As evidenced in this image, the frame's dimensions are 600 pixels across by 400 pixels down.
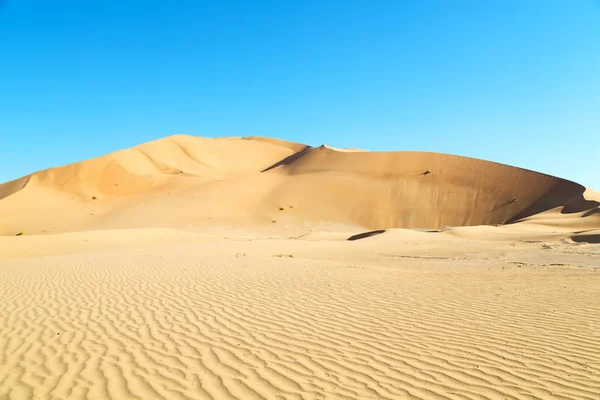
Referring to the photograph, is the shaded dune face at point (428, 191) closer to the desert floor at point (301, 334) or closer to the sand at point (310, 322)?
the sand at point (310, 322)

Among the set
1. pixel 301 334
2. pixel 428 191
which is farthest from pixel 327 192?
→ pixel 301 334

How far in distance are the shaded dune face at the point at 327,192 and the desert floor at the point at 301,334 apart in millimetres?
29706

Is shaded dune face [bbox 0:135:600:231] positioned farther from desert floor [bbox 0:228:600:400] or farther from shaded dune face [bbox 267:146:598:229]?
desert floor [bbox 0:228:600:400]

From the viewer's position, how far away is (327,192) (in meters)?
46.7

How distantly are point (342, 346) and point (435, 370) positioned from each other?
1.28 m

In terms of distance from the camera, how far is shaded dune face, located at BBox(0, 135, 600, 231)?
4169cm

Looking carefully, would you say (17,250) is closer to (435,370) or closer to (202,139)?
(435,370)

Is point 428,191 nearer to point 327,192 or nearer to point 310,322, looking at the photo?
point 327,192

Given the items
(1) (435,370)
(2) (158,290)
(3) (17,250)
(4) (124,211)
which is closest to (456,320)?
(1) (435,370)

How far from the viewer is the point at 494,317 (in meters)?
6.82

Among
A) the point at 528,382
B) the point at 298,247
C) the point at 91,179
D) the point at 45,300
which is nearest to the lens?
the point at 528,382

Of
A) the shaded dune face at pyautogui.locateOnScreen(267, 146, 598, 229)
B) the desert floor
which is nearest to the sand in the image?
the desert floor

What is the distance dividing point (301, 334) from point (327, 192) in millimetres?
40859

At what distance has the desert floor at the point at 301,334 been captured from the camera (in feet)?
14.0
